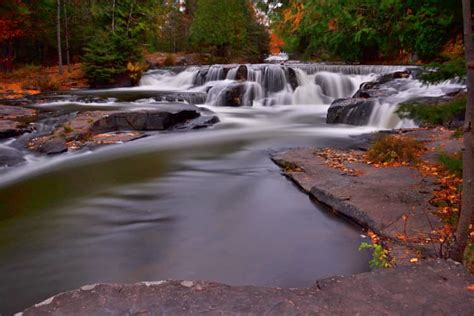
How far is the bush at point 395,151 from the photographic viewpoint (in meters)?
7.54

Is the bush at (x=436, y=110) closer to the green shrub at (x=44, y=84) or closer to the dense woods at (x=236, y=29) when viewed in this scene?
the dense woods at (x=236, y=29)

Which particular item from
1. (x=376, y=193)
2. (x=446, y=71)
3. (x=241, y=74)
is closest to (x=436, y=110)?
(x=446, y=71)

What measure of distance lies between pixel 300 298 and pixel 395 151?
5.54 m

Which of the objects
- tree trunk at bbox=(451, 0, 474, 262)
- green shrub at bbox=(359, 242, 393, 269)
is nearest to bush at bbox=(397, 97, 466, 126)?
tree trunk at bbox=(451, 0, 474, 262)

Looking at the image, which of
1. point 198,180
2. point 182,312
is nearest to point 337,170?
point 198,180

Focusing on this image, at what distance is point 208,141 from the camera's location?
11.2 meters

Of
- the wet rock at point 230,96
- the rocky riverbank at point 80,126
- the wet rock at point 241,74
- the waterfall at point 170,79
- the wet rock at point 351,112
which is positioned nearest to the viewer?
the rocky riverbank at point 80,126

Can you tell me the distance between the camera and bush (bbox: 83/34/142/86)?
71.6 feet

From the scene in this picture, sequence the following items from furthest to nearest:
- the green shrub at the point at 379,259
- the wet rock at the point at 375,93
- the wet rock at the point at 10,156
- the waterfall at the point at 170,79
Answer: the waterfall at the point at 170,79
the wet rock at the point at 375,93
the wet rock at the point at 10,156
the green shrub at the point at 379,259

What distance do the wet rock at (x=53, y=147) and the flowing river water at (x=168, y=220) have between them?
0.26 meters

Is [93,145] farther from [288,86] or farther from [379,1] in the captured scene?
[288,86]

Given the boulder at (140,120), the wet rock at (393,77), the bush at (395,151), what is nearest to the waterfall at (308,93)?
the wet rock at (393,77)

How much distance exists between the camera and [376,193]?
5797 mm

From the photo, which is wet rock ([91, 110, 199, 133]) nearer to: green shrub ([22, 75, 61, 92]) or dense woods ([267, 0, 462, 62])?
dense woods ([267, 0, 462, 62])
